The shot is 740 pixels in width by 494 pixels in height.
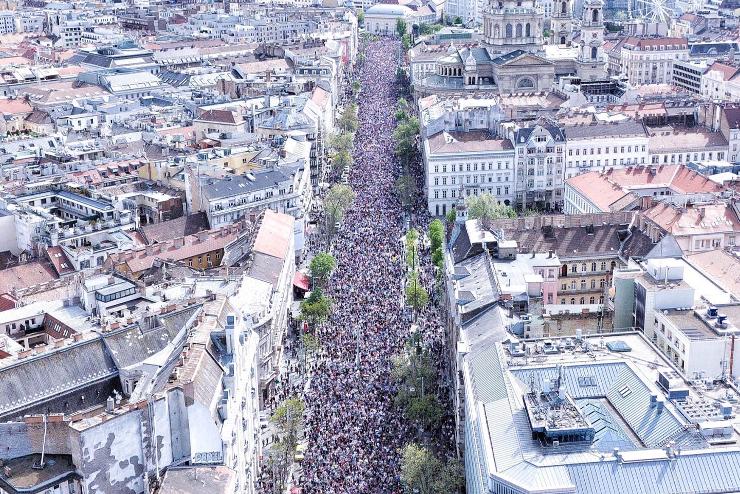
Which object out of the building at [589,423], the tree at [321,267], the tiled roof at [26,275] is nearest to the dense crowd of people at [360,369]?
the tree at [321,267]

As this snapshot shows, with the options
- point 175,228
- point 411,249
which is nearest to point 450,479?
point 175,228

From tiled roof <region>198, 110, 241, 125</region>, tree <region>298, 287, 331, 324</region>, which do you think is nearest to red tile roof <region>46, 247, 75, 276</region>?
tree <region>298, 287, 331, 324</region>

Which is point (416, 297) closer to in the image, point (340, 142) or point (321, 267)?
point (321, 267)

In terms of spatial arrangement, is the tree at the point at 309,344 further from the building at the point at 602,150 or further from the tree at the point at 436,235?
the building at the point at 602,150

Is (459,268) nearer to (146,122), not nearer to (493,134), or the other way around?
(493,134)

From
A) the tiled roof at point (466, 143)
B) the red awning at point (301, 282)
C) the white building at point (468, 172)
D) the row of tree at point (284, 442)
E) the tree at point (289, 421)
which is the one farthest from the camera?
the tiled roof at point (466, 143)

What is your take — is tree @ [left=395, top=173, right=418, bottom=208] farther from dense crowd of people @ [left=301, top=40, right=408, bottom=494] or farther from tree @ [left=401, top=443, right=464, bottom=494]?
tree @ [left=401, top=443, right=464, bottom=494]
